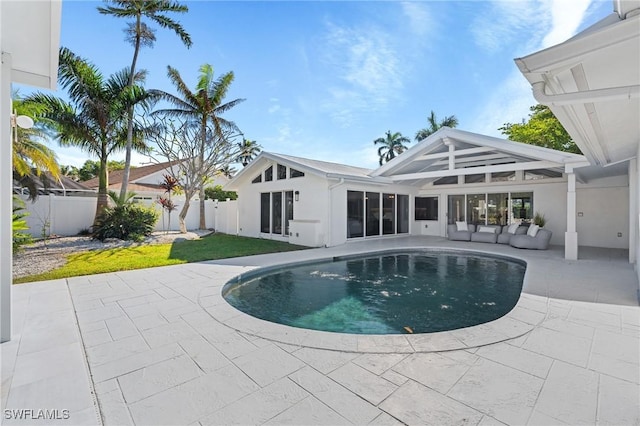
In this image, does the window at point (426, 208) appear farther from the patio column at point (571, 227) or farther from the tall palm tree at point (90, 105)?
the tall palm tree at point (90, 105)

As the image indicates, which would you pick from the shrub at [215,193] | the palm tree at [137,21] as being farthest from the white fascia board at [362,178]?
the shrub at [215,193]

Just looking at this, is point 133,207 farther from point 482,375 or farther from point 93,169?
point 93,169

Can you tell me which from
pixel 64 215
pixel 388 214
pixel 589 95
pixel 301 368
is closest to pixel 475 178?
pixel 388 214

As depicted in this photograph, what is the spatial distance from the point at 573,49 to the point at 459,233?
13.0m

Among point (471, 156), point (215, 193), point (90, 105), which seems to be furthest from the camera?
point (215, 193)

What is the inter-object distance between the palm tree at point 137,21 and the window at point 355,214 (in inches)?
428

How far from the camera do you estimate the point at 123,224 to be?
44.9 ft

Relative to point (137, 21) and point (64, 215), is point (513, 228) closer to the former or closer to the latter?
point (137, 21)

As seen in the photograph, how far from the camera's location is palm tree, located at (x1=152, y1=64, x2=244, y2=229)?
17.8m

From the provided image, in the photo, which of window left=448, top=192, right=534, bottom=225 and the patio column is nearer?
the patio column

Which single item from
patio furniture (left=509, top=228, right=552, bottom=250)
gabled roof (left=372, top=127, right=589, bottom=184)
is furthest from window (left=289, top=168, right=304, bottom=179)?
patio furniture (left=509, top=228, right=552, bottom=250)

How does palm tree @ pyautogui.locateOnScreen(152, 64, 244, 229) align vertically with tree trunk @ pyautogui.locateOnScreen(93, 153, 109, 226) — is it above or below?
above

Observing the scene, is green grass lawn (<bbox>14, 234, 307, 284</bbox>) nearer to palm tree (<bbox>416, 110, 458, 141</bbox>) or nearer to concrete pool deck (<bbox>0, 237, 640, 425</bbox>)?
concrete pool deck (<bbox>0, 237, 640, 425</bbox>)

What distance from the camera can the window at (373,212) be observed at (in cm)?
1479
